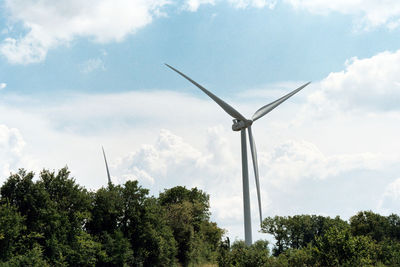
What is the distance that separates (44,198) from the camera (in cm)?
5938

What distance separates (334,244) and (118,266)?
39.1 metres

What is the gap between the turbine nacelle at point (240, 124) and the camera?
7206cm

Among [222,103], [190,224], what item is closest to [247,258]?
[222,103]

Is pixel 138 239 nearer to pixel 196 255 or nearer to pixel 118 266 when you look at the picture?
pixel 118 266

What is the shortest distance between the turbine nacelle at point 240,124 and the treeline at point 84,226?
670 inches

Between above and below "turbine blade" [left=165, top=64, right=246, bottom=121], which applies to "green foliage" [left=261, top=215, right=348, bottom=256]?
below

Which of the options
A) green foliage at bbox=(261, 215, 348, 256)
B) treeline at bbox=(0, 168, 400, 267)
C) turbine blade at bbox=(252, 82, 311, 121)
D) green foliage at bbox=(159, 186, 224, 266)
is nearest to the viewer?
treeline at bbox=(0, 168, 400, 267)

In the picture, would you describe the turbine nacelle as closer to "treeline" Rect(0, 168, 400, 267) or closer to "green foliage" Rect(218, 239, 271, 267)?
"treeline" Rect(0, 168, 400, 267)

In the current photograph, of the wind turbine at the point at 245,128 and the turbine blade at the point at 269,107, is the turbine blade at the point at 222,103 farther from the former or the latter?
the turbine blade at the point at 269,107

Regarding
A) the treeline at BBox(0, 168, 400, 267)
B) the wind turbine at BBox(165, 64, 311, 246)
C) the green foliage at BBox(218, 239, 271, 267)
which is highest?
the wind turbine at BBox(165, 64, 311, 246)

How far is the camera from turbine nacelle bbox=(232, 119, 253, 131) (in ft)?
236

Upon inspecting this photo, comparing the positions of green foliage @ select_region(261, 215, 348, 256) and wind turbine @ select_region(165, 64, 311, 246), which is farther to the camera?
green foliage @ select_region(261, 215, 348, 256)

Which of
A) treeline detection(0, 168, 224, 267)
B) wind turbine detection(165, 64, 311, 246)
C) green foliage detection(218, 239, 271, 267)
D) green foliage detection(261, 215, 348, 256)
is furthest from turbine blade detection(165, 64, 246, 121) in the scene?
green foliage detection(261, 215, 348, 256)

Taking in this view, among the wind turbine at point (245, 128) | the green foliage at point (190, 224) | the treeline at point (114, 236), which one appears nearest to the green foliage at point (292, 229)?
the green foliage at point (190, 224)
